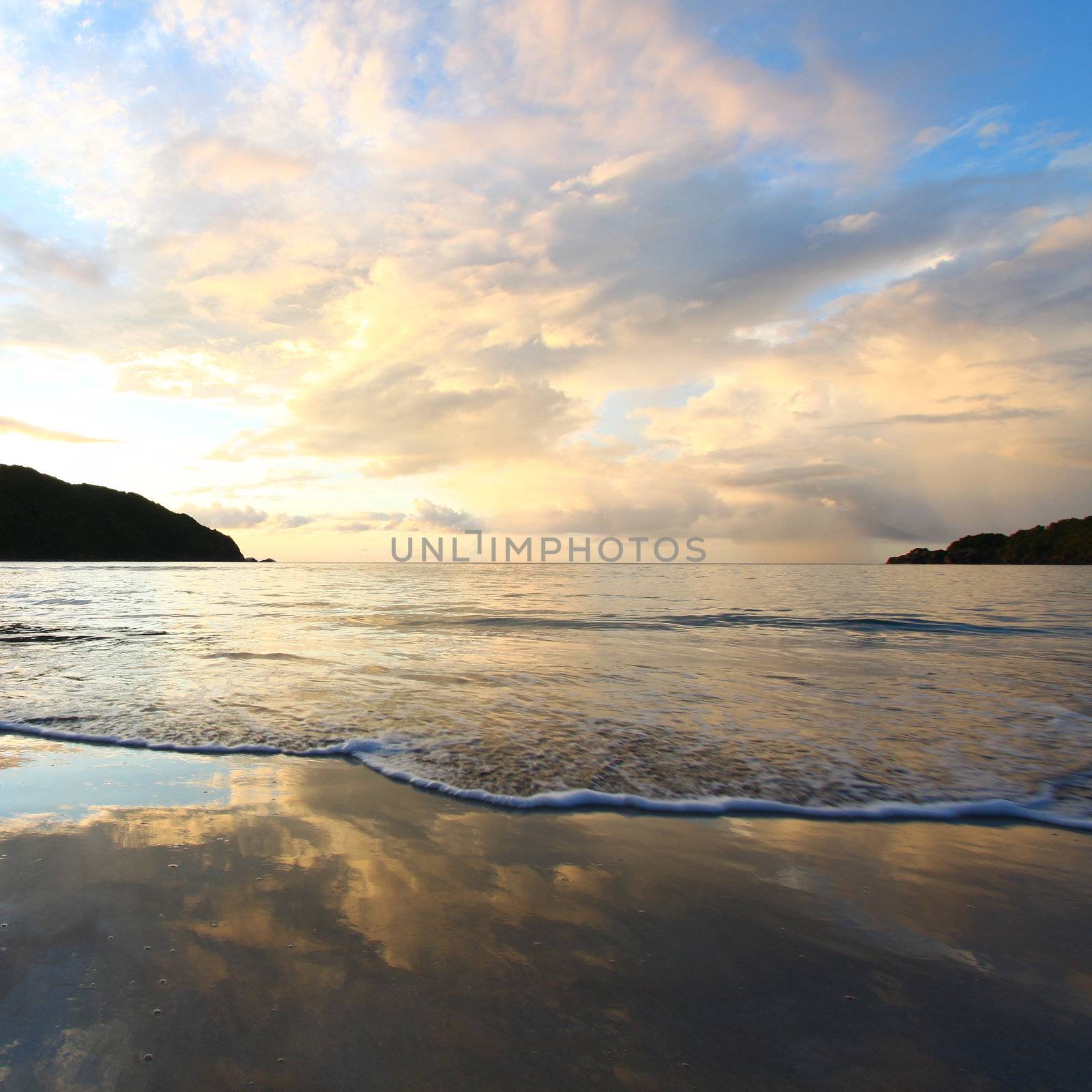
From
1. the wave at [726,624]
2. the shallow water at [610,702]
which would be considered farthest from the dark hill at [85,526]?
the shallow water at [610,702]

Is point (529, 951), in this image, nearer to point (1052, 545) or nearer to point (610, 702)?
point (610, 702)

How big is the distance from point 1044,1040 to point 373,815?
12.7 ft

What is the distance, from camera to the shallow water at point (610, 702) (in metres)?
5.50

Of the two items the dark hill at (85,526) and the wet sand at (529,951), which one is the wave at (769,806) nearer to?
the wet sand at (529,951)

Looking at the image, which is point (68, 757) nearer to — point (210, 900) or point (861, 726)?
point (210, 900)

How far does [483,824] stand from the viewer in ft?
14.7

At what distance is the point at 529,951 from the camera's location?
9.44 feet

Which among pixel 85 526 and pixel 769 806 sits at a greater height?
pixel 85 526

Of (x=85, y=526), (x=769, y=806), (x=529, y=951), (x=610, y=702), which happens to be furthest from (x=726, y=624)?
(x=85, y=526)

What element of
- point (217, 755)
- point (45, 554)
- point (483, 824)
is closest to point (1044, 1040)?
point (483, 824)

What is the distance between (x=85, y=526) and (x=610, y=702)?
190 metres

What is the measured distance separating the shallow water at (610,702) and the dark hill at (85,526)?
512ft

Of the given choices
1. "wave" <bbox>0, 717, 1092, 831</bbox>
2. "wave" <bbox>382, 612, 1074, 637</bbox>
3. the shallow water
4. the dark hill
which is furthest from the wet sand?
the dark hill

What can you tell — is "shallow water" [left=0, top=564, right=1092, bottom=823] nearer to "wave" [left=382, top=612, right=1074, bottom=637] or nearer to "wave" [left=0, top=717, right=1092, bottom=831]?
"wave" [left=0, top=717, right=1092, bottom=831]
